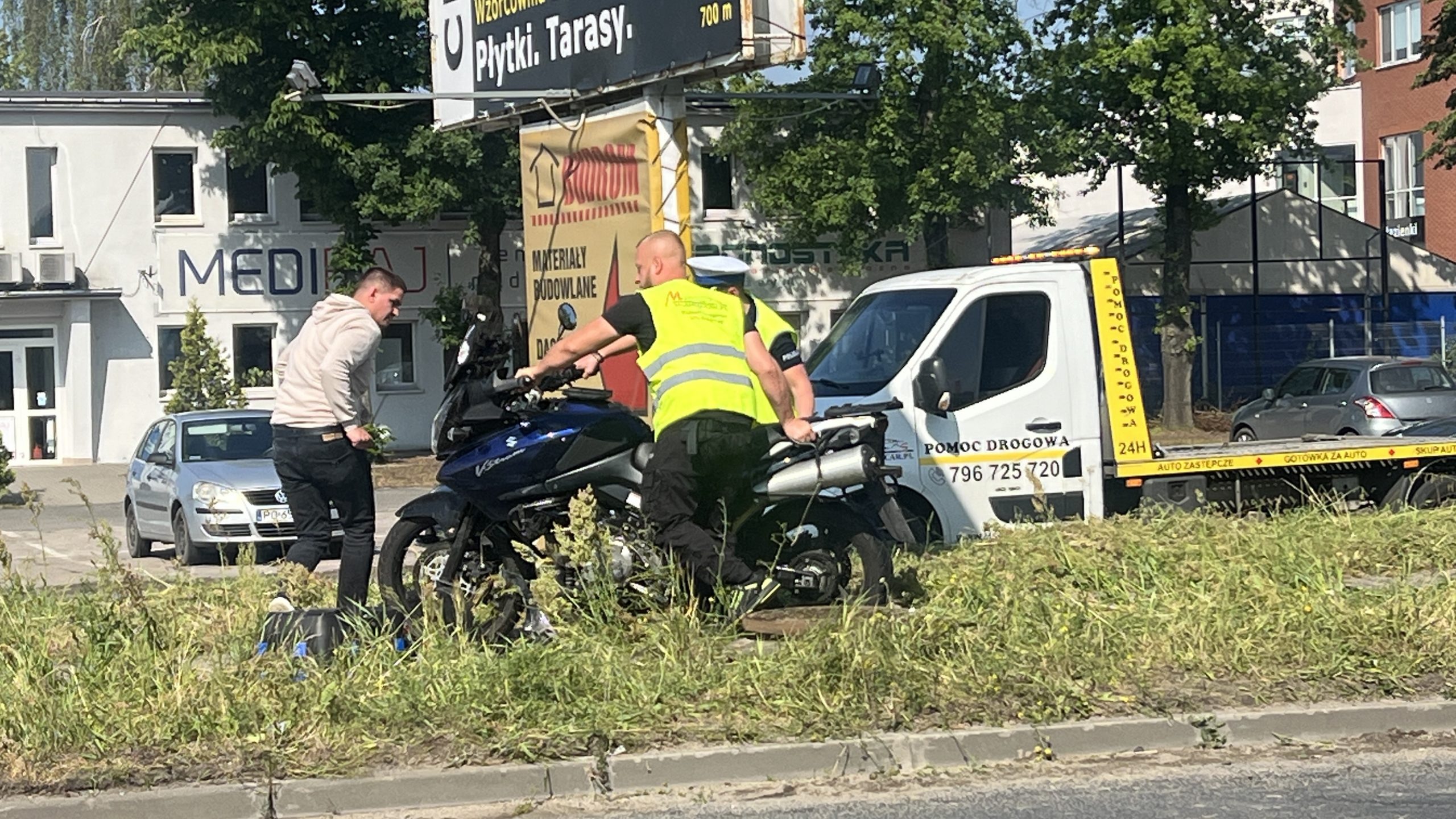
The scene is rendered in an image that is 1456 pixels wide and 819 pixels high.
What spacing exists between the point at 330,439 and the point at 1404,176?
42625 millimetres

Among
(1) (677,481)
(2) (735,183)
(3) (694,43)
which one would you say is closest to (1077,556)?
(1) (677,481)

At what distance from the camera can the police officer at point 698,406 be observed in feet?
26.3

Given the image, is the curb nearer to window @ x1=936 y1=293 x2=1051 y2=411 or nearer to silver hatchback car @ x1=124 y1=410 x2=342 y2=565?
window @ x1=936 y1=293 x2=1051 y2=411

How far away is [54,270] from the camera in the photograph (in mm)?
32250

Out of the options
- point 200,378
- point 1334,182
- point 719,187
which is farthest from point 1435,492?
point 1334,182

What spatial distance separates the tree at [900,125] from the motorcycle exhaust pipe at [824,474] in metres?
21.2

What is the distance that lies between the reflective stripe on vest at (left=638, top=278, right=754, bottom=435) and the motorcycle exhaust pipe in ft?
1.16

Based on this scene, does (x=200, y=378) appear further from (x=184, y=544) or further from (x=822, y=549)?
(x=822, y=549)

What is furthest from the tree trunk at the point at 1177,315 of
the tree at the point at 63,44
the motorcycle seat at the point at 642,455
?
the tree at the point at 63,44

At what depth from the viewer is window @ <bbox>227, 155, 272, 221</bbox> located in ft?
112

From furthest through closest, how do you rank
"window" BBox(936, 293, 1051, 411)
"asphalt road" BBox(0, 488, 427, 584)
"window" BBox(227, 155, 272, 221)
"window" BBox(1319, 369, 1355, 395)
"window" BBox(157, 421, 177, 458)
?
1. "window" BBox(227, 155, 272, 221)
2. "window" BBox(1319, 369, 1355, 395)
3. "window" BBox(157, 421, 177, 458)
4. "asphalt road" BBox(0, 488, 427, 584)
5. "window" BBox(936, 293, 1051, 411)

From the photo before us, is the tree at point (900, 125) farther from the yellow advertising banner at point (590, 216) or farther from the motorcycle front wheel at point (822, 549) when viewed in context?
the motorcycle front wheel at point (822, 549)

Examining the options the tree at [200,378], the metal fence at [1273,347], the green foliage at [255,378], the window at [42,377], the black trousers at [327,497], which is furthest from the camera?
the metal fence at [1273,347]

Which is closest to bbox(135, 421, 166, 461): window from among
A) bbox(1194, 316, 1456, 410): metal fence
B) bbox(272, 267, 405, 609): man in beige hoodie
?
bbox(272, 267, 405, 609): man in beige hoodie
